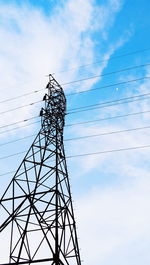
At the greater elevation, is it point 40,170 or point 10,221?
point 40,170

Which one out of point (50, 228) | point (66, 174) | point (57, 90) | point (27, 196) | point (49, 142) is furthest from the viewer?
point (57, 90)

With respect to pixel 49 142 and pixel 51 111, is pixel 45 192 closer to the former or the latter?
pixel 49 142

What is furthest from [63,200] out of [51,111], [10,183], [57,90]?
[57,90]

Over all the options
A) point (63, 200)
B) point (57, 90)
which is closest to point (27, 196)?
point (63, 200)

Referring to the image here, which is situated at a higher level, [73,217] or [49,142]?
[49,142]

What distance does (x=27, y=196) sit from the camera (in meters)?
12.5

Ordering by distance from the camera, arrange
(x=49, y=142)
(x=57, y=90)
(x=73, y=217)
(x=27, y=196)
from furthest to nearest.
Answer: (x=57, y=90) < (x=49, y=142) < (x=73, y=217) < (x=27, y=196)

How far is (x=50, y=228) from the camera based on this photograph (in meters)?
11.7

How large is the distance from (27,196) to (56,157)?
8.46ft

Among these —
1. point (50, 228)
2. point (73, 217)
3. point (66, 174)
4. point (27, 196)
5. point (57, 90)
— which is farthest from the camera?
point (57, 90)

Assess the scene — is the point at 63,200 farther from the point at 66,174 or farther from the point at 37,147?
the point at 37,147

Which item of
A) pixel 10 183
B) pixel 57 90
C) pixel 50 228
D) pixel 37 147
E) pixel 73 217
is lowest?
pixel 50 228

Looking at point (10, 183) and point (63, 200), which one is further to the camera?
point (10, 183)

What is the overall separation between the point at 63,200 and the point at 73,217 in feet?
4.08
